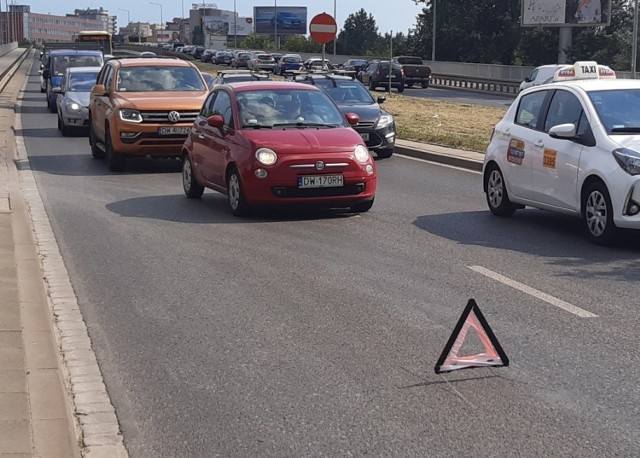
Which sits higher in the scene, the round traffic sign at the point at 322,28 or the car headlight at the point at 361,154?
the round traffic sign at the point at 322,28

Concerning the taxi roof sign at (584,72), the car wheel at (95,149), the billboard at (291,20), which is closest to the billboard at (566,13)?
the taxi roof sign at (584,72)

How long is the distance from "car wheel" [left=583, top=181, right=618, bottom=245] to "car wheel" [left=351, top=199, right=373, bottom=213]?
3138 millimetres

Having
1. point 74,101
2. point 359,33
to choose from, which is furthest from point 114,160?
point 359,33

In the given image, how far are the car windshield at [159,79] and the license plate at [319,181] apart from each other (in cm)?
821

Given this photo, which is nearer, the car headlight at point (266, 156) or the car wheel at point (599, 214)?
the car wheel at point (599, 214)

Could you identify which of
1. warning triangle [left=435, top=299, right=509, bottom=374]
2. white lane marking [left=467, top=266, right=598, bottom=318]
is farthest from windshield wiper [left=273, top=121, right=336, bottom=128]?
warning triangle [left=435, top=299, right=509, bottom=374]

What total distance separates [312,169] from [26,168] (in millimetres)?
8069

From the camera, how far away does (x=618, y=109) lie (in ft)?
38.4

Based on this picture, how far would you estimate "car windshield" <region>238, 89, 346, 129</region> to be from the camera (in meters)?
14.0

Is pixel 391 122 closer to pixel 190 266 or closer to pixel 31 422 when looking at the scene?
pixel 190 266

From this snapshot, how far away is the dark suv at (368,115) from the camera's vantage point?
71.3 ft

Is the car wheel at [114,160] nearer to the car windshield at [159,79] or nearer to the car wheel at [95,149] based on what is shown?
the car windshield at [159,79]

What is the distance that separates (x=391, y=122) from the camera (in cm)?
2222

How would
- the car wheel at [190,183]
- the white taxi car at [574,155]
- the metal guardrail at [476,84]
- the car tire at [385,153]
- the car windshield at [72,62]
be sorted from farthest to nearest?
1. the metal guardrail at [476,84]
2. the car windshield at [72,62]
3. the car tire at [385,153]
4. the car wheel at [190,183]
5. the white taxi car at [574,155]
